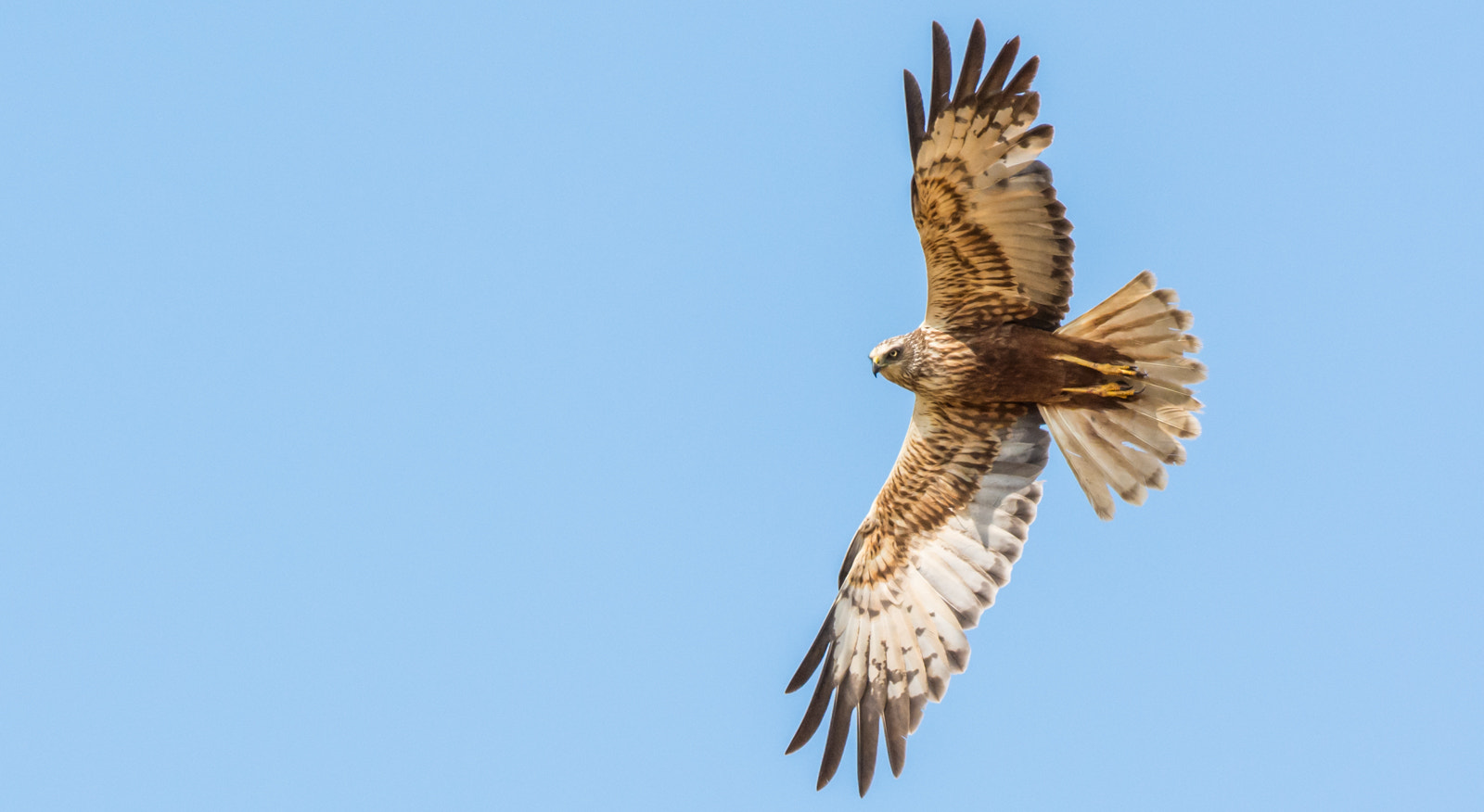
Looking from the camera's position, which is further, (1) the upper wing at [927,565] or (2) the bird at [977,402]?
(1) the upper wing at [927,565]

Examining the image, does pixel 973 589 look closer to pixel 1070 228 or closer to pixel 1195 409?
pixel 1195 409

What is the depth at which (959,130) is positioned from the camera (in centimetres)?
844

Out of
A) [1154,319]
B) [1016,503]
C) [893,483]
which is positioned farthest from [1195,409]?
[893,483]

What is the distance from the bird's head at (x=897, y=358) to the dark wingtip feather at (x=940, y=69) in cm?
147

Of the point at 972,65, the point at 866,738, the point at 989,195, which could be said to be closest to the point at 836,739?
the point at 866,738

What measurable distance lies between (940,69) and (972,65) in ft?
0.59

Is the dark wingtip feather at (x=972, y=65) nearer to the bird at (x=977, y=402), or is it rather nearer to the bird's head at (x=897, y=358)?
the bird at (x=977, y=402)

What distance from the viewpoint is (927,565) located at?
32.4 feet

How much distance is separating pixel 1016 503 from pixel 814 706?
1811 millimetres

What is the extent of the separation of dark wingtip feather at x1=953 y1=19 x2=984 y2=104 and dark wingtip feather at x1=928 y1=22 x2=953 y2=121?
0.07 metres

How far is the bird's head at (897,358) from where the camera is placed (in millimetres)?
9211

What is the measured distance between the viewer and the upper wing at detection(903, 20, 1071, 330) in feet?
27.4

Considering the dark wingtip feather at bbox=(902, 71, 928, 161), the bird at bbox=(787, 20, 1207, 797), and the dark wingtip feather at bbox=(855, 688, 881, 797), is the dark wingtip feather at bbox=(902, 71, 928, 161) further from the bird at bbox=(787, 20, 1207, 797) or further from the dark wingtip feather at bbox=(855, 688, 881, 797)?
the dark wingtip feather at bbox=(855, 688, 881, 797)

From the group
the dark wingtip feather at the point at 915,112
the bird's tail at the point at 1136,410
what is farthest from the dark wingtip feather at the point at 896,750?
the dark wingtip feather at the point at 915,112
